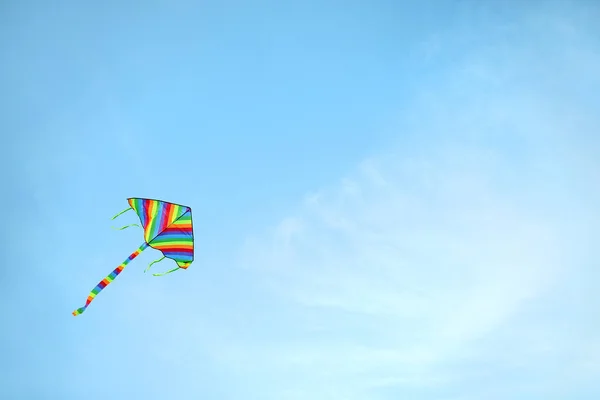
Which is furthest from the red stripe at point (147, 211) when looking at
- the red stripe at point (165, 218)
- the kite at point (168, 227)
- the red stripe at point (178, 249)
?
the red stripe at point (178, 249)

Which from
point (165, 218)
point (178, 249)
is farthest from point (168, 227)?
point (178, 249)

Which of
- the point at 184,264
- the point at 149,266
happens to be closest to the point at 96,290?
the point at 149,266

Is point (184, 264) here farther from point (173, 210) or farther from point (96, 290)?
point (96, 290)

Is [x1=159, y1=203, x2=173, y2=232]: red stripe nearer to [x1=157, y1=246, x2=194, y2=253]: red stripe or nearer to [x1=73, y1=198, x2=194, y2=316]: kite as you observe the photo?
[x1=73, y1=198, x2=194, y2=316]: kite

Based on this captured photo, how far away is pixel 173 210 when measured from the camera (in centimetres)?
1302

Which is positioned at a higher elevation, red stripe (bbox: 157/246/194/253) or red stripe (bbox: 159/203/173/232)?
red stripe (bbox: 159/203/173/232)

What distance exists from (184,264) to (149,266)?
1357 mm

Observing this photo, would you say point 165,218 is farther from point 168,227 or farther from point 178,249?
point 178,249

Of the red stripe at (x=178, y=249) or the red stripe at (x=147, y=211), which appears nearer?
the red stripe at (x=147, y=211)

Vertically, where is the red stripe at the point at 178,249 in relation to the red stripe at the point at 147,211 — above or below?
below

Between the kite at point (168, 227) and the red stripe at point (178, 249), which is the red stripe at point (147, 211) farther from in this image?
the red stripe at point (178, 249)

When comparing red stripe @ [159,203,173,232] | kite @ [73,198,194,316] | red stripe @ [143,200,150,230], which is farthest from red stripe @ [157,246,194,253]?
red stripe @ [143,200,150,230]

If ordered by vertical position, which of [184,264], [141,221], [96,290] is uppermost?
[141,221]

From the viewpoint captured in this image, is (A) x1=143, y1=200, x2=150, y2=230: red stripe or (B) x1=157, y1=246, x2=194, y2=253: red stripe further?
(B) x1=157, y1=246, x2=194, y2=253: red stripe
